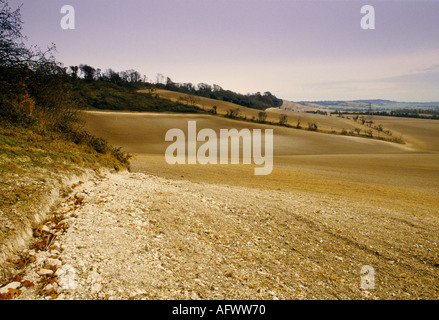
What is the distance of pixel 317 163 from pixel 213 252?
28.1m

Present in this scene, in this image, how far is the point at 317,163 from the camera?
31.1m

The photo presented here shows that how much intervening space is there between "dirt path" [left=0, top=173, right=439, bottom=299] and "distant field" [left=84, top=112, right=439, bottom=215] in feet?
19.7

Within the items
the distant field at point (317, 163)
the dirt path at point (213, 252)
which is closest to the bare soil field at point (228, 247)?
the dirt path at point (213, 252)

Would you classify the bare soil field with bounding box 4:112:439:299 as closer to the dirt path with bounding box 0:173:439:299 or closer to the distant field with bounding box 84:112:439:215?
the dirt path with bounding box 0:173:439:299

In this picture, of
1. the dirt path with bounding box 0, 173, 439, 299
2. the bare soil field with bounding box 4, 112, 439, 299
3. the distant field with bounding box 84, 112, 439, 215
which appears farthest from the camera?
the distant field with bounding box 84, 112, 439, 215

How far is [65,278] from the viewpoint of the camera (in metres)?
4.32

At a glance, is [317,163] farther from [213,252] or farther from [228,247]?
[213,252]

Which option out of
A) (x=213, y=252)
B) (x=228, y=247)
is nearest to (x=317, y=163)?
(x=228, y=247)

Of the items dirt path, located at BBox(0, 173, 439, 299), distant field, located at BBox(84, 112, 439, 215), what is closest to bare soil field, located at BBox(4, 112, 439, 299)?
dirt path, located at BBox(0, 173, 439, 299)

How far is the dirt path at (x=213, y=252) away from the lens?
15.0 ft

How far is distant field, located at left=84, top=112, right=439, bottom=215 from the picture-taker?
1608 cm

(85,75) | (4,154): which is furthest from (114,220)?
(85,75)
